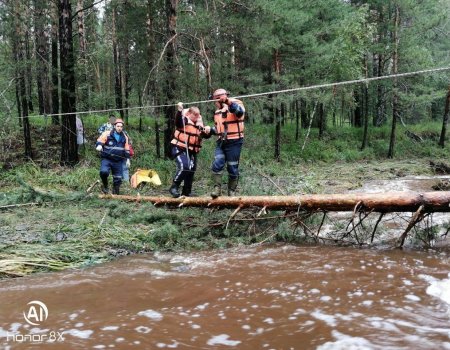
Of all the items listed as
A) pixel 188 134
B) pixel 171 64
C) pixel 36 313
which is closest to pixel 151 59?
pixel 171 64

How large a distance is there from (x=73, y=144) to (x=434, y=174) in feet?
43.5

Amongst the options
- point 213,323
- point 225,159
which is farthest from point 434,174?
point 213,323

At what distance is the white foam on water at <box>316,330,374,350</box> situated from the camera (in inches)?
112

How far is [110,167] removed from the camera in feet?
30.6

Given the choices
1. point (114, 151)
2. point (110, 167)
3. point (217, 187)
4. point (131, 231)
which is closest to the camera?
point (131, 231)

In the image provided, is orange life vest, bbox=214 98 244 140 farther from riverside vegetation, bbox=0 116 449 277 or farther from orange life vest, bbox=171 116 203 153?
riverside vegetation, bbox=0 116 449 277

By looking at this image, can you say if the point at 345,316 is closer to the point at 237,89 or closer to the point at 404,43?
the point at 237,89

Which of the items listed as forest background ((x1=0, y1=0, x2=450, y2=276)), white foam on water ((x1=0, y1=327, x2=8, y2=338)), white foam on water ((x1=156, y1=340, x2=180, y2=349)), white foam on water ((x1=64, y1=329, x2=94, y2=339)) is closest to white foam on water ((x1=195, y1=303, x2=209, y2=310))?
white foam on water ((x1=156, y1=340, x2=180, y2=349))

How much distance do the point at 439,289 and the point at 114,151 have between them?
23.5 feet

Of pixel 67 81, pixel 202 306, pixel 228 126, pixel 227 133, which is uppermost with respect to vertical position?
pixel 67 81

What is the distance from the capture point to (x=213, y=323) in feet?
11.0

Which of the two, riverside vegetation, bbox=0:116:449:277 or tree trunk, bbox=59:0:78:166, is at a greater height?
tree trunk, bbox=59:0:78:166

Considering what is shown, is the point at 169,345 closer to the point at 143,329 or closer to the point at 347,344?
the point at 143,329

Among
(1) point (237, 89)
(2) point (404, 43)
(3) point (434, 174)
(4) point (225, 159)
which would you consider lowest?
(3) point (434, 174)
